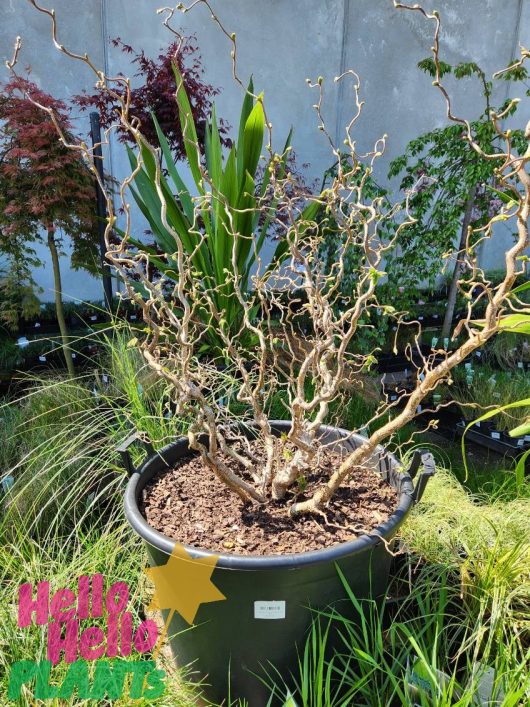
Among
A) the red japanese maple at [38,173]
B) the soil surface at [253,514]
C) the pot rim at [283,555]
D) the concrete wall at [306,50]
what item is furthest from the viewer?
the concrete wall at [306,50]

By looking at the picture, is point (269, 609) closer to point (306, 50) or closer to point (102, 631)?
point (102, 631)

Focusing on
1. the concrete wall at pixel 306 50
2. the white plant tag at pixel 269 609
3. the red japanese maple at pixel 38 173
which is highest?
the concrete wall at pixel 306 50

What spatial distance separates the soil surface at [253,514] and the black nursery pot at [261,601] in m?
0.07

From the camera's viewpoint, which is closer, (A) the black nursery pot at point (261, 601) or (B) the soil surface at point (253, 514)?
(A) the black nursery pot at point (261, 601)

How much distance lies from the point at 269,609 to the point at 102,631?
0.48 meters

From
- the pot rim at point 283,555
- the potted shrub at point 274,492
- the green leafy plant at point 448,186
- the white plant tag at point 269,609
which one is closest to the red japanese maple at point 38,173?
the potted shrub at point 274,492

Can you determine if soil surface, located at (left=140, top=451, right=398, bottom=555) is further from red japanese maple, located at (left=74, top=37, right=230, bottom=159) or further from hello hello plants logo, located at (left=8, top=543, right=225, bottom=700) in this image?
red japanese maple, located at (left=74, top=37, right=230, bottom=159)

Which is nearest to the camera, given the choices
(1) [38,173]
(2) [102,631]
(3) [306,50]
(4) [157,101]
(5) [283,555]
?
(5) [283,555]

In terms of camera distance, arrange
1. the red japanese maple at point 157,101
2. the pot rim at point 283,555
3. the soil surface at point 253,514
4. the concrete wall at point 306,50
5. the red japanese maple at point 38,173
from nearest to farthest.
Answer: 1. the pot rim at point 283,555
2. the soil surface at point 253,514
3. the red japanese maple at point 38,173
4. the red japanese maple at point 157,101
5. the concrete wall at point 306,50

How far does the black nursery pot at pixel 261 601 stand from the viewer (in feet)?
3.72

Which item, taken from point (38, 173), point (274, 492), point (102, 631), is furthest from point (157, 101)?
point (102, 631)

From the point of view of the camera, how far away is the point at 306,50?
4.24 metres

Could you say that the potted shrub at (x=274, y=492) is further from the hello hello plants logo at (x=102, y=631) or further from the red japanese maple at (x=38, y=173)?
the red japanese maple at (x=38, y=173)

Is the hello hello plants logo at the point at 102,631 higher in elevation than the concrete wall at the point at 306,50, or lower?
lower
